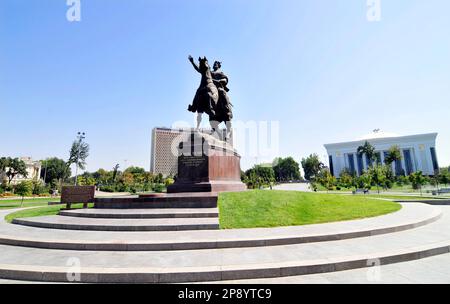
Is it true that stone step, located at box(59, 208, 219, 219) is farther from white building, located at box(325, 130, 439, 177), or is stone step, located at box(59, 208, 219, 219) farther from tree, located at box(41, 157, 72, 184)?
tree, located at box(41, 157, 72, 184)

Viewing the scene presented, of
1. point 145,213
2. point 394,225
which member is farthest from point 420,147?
point 145,213

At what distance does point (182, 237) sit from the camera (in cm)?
588

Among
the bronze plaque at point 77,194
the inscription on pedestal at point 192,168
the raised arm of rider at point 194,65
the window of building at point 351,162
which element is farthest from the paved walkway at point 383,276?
the window of building at point 351,162

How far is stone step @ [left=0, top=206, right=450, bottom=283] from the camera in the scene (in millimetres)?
4004

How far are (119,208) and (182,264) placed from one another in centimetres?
602

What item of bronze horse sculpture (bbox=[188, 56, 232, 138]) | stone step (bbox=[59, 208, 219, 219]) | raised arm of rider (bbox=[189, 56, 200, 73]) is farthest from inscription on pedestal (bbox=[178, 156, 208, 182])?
raised arm of rider (bbox=[189, 56, 200, 73])

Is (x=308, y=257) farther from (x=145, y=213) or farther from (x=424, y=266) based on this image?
(x=145, y=213)

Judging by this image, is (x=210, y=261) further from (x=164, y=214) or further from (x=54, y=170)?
(x=54, y=170)

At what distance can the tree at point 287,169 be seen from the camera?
111 meters

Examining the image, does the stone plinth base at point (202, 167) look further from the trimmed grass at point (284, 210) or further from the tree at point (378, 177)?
the tree at point (378, 177)

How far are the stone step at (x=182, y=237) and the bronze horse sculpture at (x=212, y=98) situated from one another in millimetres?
7876

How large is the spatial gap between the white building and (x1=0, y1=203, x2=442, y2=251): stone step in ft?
272

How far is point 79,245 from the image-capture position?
5.39 m

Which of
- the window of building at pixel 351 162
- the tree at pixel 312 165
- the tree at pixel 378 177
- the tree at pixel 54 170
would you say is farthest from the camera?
the tree at pixel 312 165
